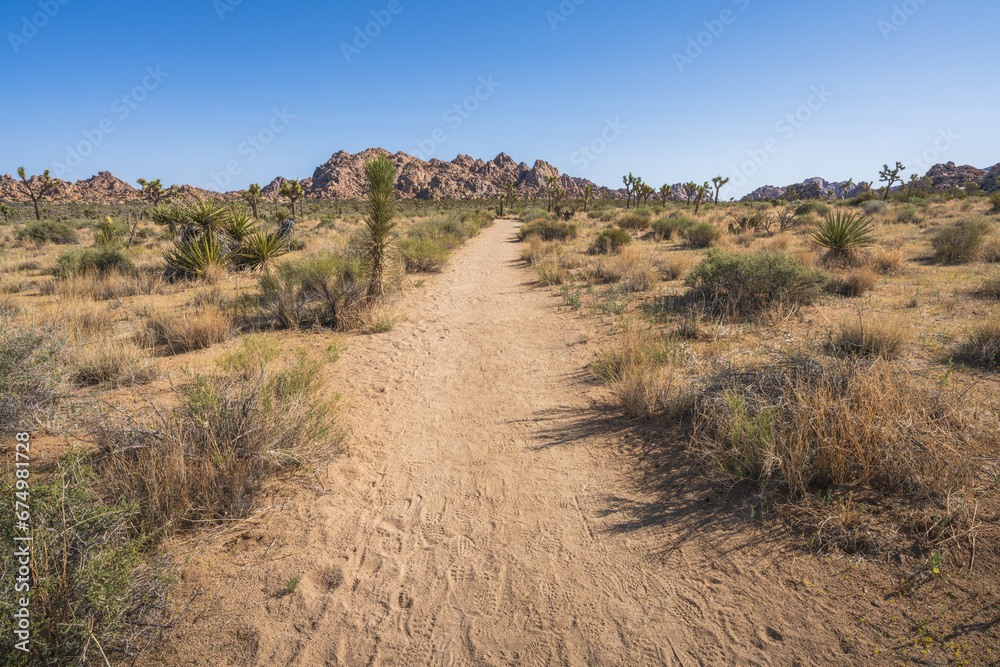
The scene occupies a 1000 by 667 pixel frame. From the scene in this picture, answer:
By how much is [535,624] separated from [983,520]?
9.09 feet

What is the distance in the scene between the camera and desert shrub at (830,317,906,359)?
479 centimetres

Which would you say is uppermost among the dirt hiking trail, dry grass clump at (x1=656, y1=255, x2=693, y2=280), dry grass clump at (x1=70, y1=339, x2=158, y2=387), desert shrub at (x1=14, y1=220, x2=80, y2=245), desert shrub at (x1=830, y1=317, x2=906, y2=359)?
desert shrub at (x1=14, y1=220, x2=80, y2=245)

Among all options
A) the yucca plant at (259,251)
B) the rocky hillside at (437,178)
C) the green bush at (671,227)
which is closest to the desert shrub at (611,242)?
the green bush at (671,227)

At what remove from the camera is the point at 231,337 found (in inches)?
268

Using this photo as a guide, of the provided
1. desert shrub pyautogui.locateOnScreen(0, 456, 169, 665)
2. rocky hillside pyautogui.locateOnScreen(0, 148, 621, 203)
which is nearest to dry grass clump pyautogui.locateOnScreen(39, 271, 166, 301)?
desert shrub pyautogui.locateOnScreen(0, 456, 169, 665)

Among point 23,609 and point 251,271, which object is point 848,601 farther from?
point 251,271

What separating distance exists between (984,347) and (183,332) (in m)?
10.1

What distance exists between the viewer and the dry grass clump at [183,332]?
6.32 metres

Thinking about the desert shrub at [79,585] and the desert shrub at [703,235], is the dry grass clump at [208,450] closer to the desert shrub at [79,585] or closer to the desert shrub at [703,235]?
the desert shrub at [79,585]

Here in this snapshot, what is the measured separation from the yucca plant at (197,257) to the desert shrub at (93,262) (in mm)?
1117

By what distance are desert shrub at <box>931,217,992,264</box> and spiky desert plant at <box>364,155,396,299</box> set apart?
490 inches

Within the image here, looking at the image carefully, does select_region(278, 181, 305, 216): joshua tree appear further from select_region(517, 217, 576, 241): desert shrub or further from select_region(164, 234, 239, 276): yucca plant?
select_region(164, 234, 239, 276): yucca plant

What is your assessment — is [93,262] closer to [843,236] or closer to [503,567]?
[503,567]

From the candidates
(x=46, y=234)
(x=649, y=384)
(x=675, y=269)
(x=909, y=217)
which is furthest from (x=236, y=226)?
(x=909, y=217)
